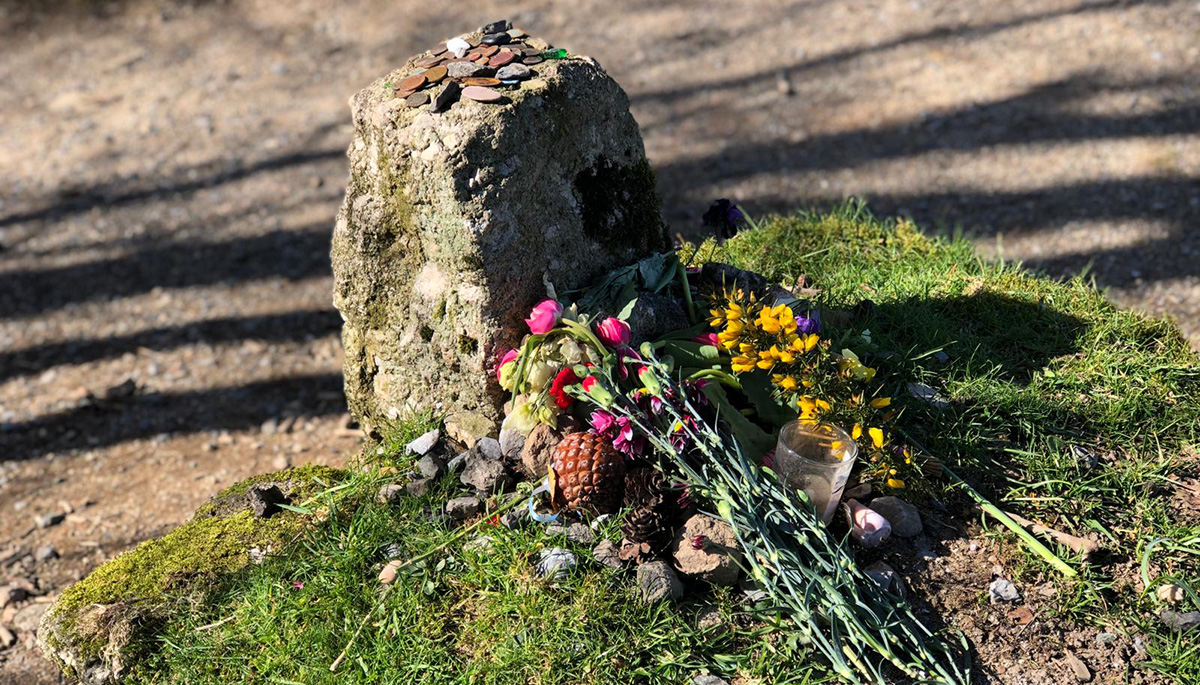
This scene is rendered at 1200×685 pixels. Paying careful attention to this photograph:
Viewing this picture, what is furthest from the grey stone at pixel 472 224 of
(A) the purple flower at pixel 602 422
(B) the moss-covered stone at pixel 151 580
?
(B) the moss-covered stone at pixel 151 580

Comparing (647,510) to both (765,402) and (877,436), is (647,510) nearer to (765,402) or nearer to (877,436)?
(765,402)

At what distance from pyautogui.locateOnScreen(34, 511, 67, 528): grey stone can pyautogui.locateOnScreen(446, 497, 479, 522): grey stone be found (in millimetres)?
2166

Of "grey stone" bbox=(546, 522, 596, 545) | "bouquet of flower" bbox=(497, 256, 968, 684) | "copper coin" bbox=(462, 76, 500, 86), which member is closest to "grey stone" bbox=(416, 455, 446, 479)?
"bouquet of flower" bbox=(497, 256, 968, 684)

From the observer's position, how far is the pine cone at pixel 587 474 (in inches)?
115

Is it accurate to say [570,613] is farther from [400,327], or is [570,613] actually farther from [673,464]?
→ [400,327]

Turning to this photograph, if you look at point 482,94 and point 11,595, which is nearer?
point 482,94

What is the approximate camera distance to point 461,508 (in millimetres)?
3127

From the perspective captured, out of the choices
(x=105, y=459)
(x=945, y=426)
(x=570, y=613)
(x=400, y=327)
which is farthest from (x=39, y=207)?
(x=945, y=426)

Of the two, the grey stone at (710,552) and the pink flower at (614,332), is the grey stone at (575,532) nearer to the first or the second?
the grey stone at (710,552)

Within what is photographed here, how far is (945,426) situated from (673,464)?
97 centimetres

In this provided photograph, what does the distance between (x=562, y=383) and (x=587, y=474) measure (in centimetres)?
32

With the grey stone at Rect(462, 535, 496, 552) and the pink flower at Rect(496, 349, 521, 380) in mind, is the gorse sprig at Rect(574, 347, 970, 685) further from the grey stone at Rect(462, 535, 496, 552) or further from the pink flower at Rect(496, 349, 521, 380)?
the grey stone at Rect(462, 535, 496, 552)

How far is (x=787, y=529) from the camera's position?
275 centimetres

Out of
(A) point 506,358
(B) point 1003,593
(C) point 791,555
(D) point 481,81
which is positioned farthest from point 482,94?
(B) point 1003,593
